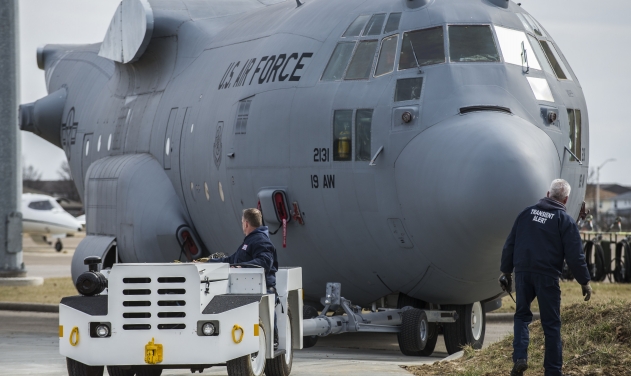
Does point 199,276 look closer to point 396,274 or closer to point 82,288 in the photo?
point 82,288

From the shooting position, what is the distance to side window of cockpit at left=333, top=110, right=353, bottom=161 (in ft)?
39.2

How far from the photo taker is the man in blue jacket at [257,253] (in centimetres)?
939

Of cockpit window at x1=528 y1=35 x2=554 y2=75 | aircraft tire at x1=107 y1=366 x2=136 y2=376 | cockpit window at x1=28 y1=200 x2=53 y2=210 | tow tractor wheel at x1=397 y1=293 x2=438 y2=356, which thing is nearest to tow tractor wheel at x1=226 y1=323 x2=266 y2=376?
aircraft tire at x1=107 y1=366 x2=136 y2=376

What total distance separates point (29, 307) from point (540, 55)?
39.9ft

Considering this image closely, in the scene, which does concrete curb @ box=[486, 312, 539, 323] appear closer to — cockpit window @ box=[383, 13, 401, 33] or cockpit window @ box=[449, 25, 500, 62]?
cockpit window @ box=[449, 25, 500, 62]

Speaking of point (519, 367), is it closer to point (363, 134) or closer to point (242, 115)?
point (363, 134)

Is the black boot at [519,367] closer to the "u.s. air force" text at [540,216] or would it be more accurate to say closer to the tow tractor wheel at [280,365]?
the "u.s. air force" text at [540,216]

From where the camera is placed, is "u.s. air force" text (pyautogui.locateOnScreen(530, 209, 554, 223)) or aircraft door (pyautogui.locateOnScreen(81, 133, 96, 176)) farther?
aircraft door (pyautogui.locateOnScreen(81, 133, 96, 176))

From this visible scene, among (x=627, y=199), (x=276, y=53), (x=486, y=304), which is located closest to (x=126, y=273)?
(x=276, y=53)

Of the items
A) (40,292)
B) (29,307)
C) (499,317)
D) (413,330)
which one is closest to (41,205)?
(40,292)

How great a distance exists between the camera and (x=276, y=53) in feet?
44.5

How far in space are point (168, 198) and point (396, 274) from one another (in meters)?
5.08

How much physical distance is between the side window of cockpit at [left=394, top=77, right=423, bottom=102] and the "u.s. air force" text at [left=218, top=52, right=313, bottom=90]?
165 cm

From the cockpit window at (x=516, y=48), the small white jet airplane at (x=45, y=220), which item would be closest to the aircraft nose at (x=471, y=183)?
the cockpit window at (x=516, y=48)
